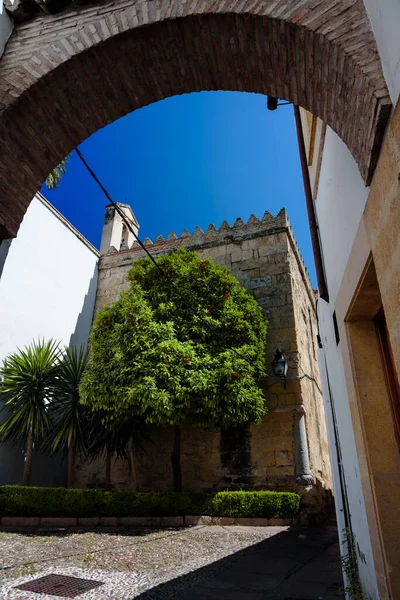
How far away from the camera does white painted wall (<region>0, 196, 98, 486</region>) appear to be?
9.91 meters

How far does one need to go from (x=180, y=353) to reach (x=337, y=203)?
5908mm

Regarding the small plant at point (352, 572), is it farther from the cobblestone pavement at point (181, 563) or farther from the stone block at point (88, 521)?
the stone block at point (88, 521)

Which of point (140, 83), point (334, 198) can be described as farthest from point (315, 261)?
point (140, 83)

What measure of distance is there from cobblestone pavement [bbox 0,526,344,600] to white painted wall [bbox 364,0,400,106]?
379 centimetres

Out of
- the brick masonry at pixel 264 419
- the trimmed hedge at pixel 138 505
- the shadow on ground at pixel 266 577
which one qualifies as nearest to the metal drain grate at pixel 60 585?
the shadow on ground at pixel 266 577

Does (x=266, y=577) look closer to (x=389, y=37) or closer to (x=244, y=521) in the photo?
(x=244, y=521)

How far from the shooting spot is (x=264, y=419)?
31.4ft

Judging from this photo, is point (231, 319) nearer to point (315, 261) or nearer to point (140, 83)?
point (315, 261)

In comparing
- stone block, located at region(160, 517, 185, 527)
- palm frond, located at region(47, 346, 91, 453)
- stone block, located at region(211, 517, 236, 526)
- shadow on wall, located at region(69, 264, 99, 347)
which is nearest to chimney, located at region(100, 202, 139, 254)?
shadow on wall, located at region(69, 264, 99, 347)

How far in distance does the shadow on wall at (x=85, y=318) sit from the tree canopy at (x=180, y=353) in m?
3.40

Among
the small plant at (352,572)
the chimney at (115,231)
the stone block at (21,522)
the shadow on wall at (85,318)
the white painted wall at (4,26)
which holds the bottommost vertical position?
the stone block at (21,522)

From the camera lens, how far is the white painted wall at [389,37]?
1.73 m

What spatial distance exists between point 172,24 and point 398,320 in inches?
107

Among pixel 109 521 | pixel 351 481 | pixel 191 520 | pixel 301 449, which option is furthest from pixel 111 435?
pixel 351 481
